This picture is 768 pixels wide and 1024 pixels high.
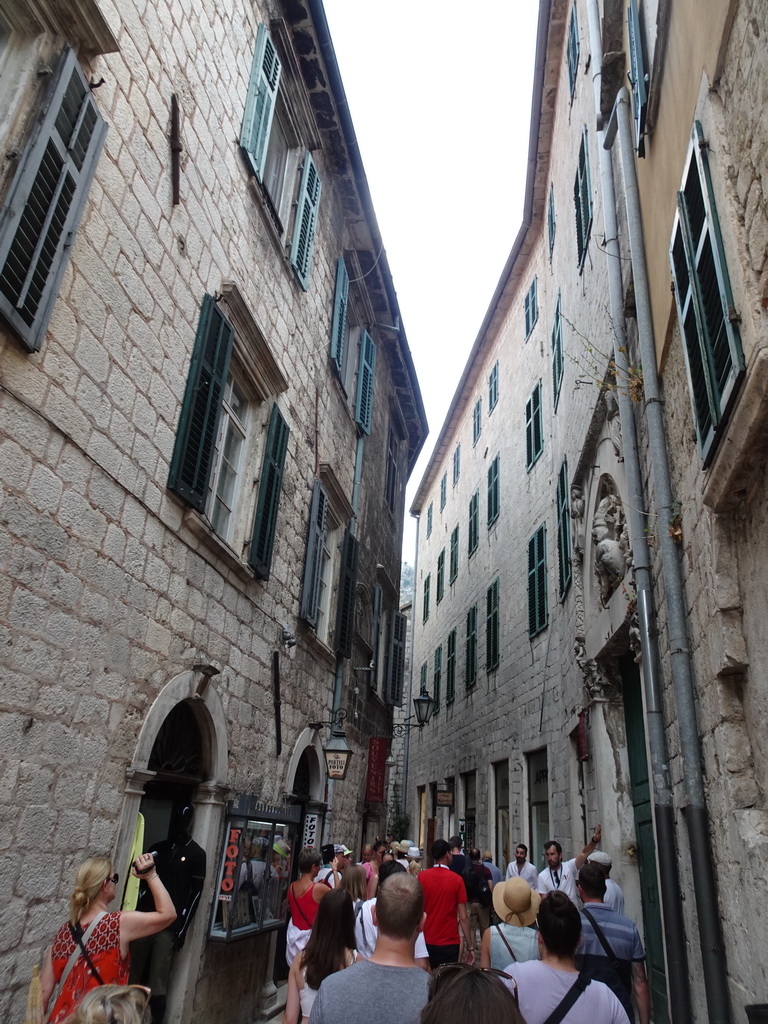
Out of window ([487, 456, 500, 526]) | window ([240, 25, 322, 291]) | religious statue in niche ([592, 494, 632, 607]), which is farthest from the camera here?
window ([487, 456, 500, 526])

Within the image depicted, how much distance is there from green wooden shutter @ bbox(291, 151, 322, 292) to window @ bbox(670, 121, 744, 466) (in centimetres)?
503

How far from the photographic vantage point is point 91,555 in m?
4.28

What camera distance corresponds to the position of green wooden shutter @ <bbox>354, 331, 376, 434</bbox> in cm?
1142

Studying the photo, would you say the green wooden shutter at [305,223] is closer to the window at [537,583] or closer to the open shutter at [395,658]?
the window at [537,583]

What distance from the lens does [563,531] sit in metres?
9.46

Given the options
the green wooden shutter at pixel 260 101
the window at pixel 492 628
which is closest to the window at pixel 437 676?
the window at pixel 492 628

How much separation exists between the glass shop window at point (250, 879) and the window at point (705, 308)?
183 inches

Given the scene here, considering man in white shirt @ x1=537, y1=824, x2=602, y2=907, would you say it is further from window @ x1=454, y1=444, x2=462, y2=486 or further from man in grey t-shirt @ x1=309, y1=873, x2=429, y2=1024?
window @ x1=454, y1=444, x2=462, y2=486

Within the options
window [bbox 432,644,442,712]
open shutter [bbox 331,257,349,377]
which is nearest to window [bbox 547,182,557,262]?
open shutter [bbox 331,257,349,377]

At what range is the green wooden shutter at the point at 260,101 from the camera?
22.7 feet

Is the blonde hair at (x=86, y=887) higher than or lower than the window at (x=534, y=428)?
lower

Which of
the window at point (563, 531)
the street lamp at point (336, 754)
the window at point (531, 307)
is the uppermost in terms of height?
the window at point (531, 307)

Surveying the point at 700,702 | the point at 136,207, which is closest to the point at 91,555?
the point at 136,207

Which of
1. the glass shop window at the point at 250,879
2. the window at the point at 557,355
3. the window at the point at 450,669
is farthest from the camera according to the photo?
the window at the point at 450,669
